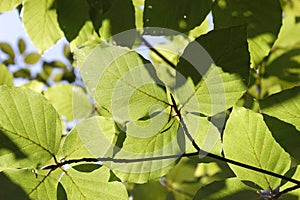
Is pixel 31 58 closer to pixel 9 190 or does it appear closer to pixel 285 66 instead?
pixel 285 66

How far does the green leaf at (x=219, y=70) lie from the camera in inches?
24.5

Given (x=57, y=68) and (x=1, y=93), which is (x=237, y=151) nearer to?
(x=1, y=93)

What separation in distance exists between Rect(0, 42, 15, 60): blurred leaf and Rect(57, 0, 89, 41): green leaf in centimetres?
111

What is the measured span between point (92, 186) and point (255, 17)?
1.19 ft

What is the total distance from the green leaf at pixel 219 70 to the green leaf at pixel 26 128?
19 centimetres

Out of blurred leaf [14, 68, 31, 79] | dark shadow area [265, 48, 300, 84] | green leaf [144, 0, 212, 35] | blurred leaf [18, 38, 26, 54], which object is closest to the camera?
green leaf [144, 0, 212, 35]

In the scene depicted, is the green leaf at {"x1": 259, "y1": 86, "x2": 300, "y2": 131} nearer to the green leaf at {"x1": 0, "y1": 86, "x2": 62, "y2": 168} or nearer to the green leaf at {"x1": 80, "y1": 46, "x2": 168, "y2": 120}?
the green leaf at {"x1": 80, "y1": 46, "x2": 168, "y2": 120}

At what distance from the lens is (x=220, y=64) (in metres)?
0.63

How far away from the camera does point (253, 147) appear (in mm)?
672

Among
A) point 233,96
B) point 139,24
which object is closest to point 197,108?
point 233,96

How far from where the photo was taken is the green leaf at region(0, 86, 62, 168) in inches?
25.5

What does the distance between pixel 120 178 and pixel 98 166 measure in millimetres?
52

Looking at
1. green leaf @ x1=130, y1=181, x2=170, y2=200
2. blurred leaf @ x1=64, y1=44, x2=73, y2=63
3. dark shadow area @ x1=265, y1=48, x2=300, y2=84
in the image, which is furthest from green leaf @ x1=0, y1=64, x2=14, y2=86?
blurred leaf @ x1=64, y1=44, x2=73, y2=63

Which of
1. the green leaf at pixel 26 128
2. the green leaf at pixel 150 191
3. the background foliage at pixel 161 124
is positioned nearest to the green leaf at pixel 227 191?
the background foliage at pixel 161 124
